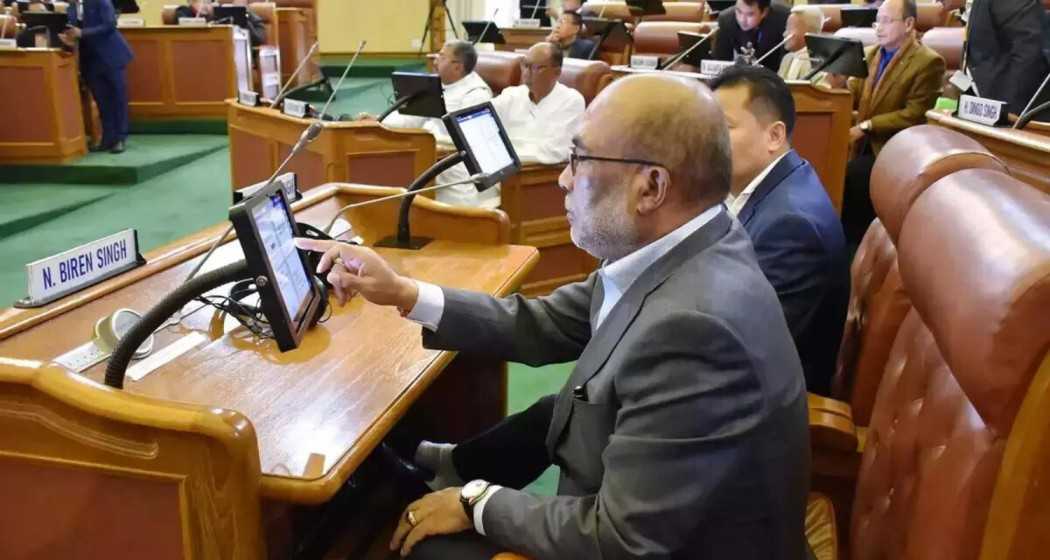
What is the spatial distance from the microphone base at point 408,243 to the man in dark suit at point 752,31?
314 centimetres

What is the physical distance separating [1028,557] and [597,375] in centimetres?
50

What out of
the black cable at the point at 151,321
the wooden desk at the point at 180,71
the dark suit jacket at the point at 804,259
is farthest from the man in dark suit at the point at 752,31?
the black cable at the point at 151,321

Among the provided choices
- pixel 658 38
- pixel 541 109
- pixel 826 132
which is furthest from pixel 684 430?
pixel 658 38

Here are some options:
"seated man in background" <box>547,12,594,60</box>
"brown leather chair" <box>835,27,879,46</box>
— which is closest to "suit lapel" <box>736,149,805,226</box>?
"brown leather chair" <box>835,27,879,46</box>

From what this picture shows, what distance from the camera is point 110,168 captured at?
5516 mm

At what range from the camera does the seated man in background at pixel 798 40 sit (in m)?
4.56

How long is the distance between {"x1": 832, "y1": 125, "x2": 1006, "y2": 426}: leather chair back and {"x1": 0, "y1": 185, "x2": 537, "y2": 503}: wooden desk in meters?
0.69

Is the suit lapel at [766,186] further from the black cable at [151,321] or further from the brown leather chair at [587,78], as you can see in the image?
the brown leather chair at [587,78]

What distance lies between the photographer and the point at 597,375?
3.75ft

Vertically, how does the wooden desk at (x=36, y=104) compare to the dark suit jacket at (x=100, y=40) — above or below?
below

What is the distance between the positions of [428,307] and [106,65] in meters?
5.30

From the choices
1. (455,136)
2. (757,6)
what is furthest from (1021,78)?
(455,136)

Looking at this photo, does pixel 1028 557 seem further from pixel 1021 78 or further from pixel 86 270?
pixel 1021 78

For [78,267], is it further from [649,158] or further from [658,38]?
[658,38]
